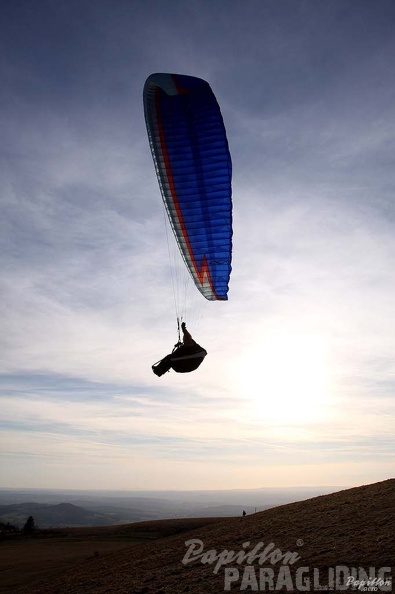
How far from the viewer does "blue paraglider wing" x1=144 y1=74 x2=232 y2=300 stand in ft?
52.1

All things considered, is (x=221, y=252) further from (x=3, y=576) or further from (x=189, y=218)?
(x=3, y=576)

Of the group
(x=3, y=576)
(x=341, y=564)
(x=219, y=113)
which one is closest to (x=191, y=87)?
(x=219, y=113)

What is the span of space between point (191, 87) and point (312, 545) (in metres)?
15.8

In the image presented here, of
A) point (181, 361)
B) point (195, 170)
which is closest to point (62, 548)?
point (181, 361)

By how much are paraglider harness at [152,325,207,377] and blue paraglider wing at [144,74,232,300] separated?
8.97 feet

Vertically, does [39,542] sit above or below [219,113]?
below

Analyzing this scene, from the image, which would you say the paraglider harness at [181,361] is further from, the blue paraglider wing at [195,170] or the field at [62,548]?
the field at [62,548]

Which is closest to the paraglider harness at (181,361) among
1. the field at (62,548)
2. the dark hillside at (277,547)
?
the dark hillside at (277,547)

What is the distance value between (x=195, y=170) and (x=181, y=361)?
7.33 meters

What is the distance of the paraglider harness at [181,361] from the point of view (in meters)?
15.1

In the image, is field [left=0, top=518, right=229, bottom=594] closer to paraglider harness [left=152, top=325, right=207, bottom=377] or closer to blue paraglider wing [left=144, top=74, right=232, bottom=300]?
paraglider harness [left=152, top=325, right=207, bottom=377]

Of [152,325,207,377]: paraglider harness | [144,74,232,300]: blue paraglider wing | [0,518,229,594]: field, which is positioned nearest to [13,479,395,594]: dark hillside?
[0,518,229,594]: field

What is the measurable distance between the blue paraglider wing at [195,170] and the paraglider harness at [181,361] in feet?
8.97

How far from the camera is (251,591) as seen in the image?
9719mm
